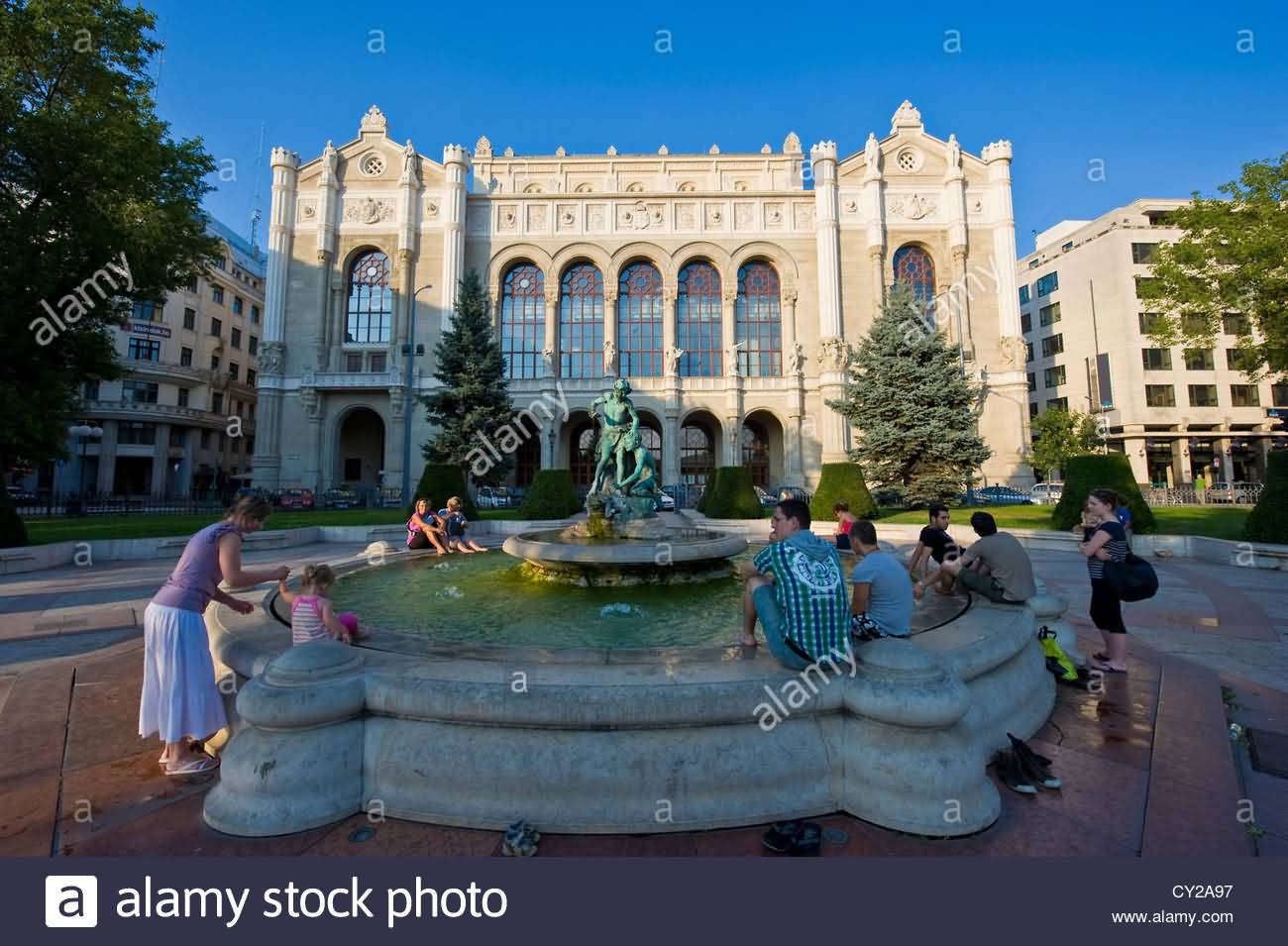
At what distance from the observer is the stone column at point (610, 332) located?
37.0 metres

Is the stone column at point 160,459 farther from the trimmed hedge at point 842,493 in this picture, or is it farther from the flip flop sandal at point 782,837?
the flip flop sandal at point 782,837

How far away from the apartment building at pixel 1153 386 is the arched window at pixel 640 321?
1278 inches

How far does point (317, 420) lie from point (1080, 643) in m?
40.7

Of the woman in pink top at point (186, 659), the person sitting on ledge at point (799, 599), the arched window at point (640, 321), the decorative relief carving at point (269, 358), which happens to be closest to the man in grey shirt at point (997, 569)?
the person sitting on ledge at point (799, 599)

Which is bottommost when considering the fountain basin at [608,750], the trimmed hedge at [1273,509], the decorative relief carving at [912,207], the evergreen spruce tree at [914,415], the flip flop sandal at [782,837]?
the flip flop sandal at [782,837]

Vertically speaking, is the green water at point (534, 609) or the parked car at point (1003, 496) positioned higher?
the parked car at point (1003, 496)

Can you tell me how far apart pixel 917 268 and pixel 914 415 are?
20847 millimetres

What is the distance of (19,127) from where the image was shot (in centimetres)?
1361

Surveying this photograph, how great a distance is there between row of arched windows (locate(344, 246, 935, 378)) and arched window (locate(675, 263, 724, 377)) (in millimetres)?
71

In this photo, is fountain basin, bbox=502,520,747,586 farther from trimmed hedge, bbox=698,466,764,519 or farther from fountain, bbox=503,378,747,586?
trimmed hedge, bbox=698,466,764,519

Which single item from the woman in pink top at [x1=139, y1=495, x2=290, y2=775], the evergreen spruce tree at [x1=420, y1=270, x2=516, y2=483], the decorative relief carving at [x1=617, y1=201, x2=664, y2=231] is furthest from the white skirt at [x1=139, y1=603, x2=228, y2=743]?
the decorative relief carving at [x1=617, y1=201, x2=664, y2=231]

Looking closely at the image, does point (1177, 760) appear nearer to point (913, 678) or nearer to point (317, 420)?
point (913, 678)

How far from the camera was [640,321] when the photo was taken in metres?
39.3

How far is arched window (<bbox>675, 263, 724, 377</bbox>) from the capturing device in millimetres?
39031
